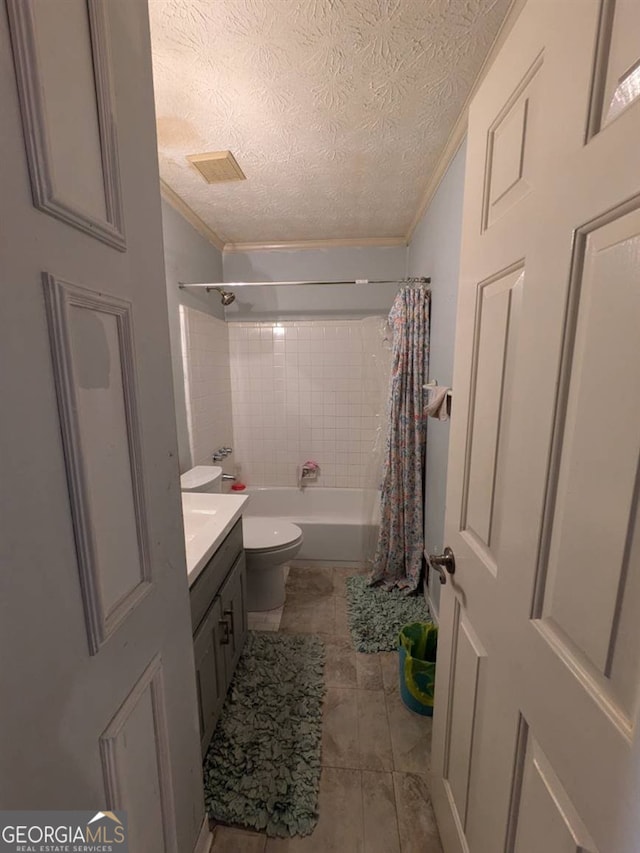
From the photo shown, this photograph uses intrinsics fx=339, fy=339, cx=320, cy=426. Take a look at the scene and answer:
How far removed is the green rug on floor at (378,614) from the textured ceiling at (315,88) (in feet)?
7.91

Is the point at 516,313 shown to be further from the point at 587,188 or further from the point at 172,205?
the point at 172,205

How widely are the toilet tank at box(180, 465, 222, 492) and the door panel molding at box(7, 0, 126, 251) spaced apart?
149 cm

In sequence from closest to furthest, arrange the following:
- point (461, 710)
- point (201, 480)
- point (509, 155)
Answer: point (509, 155), point (461, 710), point (201, 480)

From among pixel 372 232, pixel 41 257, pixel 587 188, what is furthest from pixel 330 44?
pixel 372 232

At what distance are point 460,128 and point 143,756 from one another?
7.22 feet

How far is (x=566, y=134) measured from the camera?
19.3 inches

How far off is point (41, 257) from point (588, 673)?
0.89 meters

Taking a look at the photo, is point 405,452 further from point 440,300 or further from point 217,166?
point 217,166

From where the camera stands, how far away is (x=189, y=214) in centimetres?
217

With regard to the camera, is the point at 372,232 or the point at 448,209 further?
the point at 372,232

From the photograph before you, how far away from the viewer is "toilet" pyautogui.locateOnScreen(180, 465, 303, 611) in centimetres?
190

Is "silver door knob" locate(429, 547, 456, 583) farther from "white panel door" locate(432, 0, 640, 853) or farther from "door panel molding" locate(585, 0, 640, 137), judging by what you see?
"door panel molding" locate(585, 0, 640, 137)

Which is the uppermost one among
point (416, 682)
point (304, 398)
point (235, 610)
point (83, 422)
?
point (83, 422)

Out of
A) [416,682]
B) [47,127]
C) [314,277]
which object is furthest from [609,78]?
[314,277]
